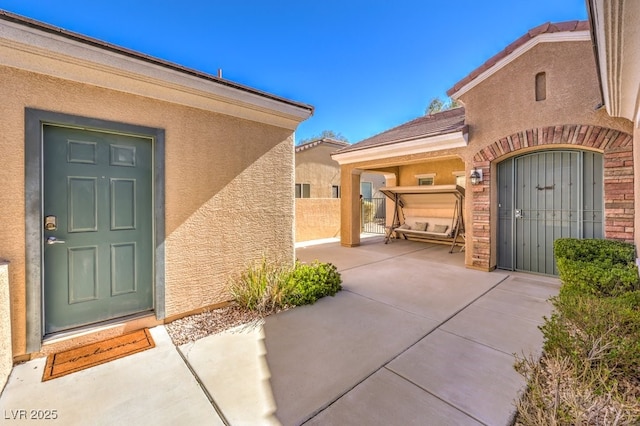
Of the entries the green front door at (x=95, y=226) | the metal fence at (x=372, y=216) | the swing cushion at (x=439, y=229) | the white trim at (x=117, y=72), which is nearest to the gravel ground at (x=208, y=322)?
the green front door at (x=95, y=226)

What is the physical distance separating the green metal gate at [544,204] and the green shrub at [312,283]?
185 inches

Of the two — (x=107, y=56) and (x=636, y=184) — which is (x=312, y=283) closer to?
(x=107, y=56)

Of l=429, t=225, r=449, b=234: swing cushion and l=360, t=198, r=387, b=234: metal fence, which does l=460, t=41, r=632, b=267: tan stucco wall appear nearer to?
l=429, t=225, r=449, b=234: swing cushion

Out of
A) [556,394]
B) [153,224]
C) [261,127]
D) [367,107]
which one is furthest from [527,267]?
[367,107]

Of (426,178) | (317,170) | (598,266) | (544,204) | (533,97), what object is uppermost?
(317,170)

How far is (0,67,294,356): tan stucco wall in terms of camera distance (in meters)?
2.91

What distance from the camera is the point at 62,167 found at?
327 centimetres

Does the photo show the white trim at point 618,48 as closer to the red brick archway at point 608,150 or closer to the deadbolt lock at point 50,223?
the red brick archway at point 608,150

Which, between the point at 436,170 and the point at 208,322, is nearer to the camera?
the point at 208,322

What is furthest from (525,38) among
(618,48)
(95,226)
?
(95,226)

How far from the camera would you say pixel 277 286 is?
180 inches

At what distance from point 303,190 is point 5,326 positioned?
14599mm

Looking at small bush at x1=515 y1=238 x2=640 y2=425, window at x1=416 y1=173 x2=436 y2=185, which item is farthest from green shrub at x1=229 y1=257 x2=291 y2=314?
window at x1=416 y1=173 x2=436 y2=185

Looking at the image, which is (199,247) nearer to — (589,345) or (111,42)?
(111,42)
